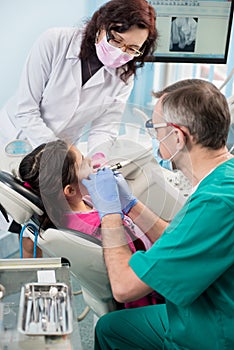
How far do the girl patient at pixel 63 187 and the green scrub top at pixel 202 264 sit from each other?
248 mm

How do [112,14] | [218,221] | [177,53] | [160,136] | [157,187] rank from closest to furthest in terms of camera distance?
[218,221], [160,136], [157,187], [112,14], [177,53]

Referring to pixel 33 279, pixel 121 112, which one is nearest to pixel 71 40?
pixel 121 112

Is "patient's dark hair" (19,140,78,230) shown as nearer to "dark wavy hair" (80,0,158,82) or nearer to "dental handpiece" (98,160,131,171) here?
"dental handpiece" (98,160,131,171)

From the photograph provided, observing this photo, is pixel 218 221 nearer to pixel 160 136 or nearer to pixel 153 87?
pixel 160 136

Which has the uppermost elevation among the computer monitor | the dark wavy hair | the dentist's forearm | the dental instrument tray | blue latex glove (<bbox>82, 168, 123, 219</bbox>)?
the dark wavy hair

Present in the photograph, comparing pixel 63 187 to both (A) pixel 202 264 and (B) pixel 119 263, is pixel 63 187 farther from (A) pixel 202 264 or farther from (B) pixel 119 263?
(A) pixel 202 264

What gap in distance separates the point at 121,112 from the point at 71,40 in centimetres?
69

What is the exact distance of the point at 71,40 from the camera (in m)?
2.21

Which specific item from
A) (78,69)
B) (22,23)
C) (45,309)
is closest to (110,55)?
(78,69)

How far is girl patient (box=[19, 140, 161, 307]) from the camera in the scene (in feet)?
5.11

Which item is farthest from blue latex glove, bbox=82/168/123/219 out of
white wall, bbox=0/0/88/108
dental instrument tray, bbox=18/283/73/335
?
white wall, bbox=0/0/88/108

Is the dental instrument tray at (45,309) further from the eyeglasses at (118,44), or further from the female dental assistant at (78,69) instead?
the eyeglasses at (118,44)

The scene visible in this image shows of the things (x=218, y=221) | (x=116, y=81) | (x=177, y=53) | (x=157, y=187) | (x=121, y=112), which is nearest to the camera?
(x=218, y=221)

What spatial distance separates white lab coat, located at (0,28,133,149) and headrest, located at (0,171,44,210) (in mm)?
554
